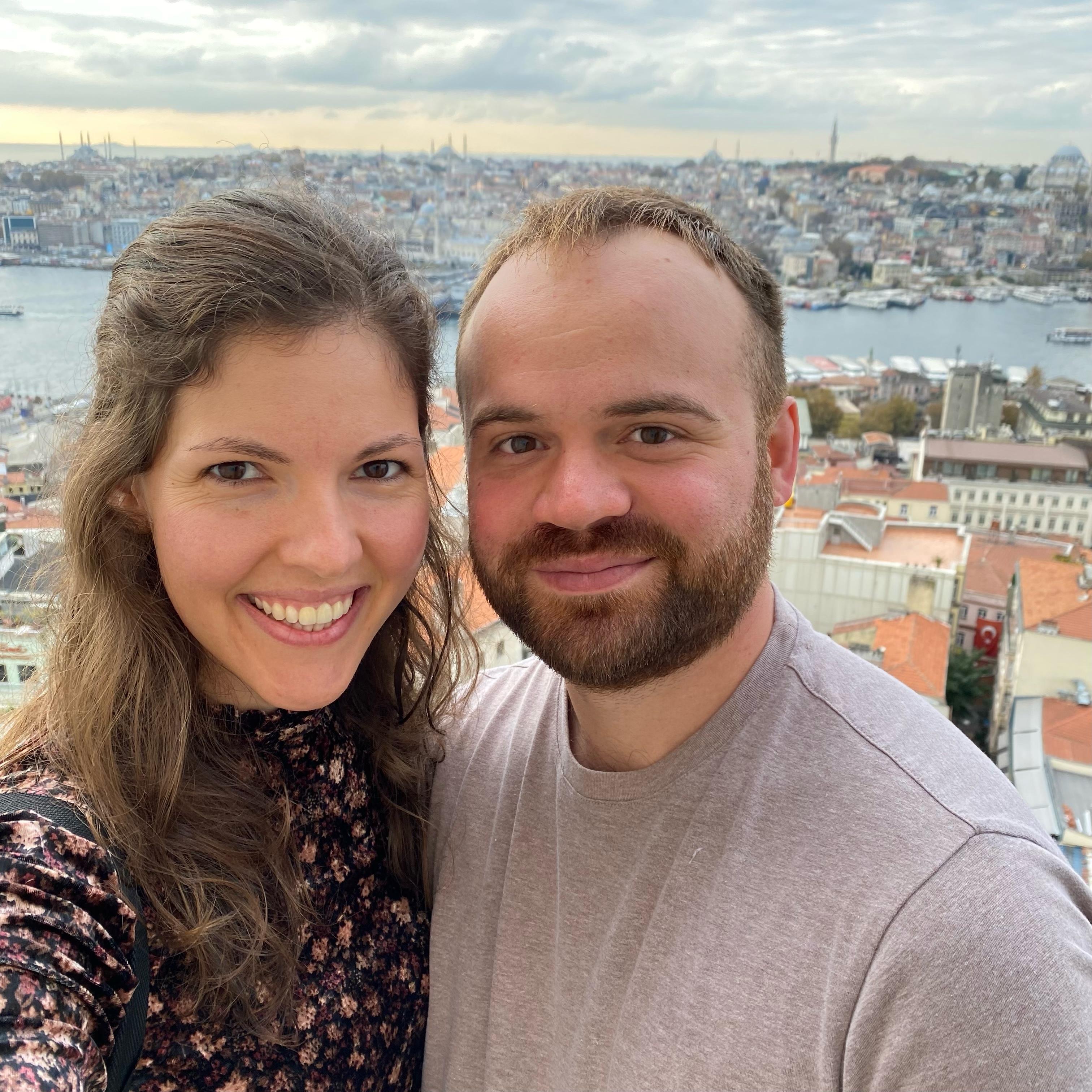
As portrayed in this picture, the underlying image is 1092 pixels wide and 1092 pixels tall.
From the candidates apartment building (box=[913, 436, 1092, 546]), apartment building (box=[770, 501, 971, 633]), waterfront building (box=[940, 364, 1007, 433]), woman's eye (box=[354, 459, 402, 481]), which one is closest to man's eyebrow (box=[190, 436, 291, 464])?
woman's eye (box=[354, 459, 402, 481])

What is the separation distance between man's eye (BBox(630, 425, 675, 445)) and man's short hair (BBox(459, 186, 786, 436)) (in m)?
0.13

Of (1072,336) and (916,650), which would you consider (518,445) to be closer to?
(916,650)

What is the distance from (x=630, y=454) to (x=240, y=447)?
0.40 meters

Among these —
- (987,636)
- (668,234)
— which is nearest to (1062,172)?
(987,636)

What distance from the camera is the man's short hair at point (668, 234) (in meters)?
1.05

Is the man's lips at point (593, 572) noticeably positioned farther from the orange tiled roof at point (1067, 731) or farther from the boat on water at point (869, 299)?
the boat on water at point (869, 299)

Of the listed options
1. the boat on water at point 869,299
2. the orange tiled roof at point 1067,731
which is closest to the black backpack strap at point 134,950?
the orange tiled roof at point 1067,731

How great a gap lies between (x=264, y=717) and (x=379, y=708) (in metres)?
0.20

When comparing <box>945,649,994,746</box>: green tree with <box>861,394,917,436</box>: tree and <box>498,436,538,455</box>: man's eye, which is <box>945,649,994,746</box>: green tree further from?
<box>498,436,538,455</box>: man's eye

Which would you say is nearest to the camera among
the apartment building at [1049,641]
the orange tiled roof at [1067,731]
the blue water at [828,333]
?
the blue water at [828,333]

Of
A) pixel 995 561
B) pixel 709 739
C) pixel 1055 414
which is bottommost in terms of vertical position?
pixel 995 561

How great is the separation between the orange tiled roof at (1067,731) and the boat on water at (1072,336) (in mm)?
6627

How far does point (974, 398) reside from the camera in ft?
42.1

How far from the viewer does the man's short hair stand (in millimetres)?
1050
